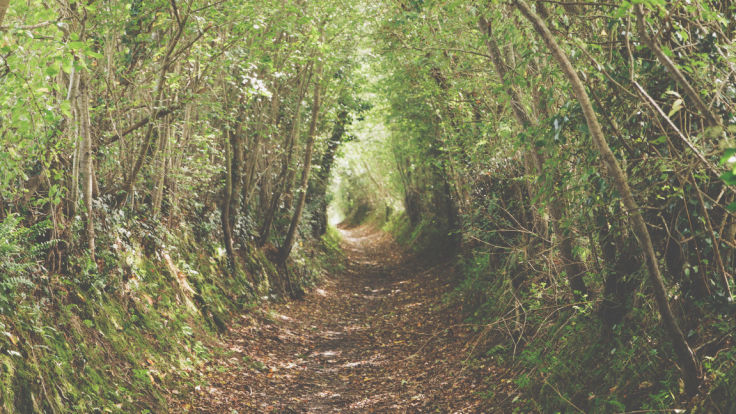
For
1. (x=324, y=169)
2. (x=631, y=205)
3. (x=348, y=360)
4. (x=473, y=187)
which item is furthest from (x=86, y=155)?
(x=324, y=169)

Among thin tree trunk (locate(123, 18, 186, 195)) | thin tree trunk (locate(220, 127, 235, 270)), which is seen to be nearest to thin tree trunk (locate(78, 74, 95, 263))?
thin tree trunk (locate(123, 18, 186, 195))

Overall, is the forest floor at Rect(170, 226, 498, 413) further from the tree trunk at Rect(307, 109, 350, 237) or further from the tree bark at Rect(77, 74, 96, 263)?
the tree trunk at Rect(307, 109, 350, 237)

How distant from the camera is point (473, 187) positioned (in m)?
10.2

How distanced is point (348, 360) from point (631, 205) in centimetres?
628

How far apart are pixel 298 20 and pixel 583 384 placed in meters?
6.70

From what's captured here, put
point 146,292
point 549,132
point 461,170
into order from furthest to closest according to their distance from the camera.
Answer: point 461,170 < point 146,292 < point 549,132

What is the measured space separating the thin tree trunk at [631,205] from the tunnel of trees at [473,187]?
0.05ft

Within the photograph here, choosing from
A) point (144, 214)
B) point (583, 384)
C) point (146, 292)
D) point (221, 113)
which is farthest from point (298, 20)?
point (583, 384)

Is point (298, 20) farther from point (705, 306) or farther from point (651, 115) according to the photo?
point (705, 306)

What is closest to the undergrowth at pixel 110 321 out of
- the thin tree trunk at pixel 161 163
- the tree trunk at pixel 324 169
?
the thin tree trunk at pixel 161 163

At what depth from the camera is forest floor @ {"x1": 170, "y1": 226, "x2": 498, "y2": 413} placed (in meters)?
6.74

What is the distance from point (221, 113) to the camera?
353 inches

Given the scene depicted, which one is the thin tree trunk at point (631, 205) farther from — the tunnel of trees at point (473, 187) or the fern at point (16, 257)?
the fern at point (16, 257)

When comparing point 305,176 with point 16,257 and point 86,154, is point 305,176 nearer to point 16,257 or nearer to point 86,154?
point 86,154
